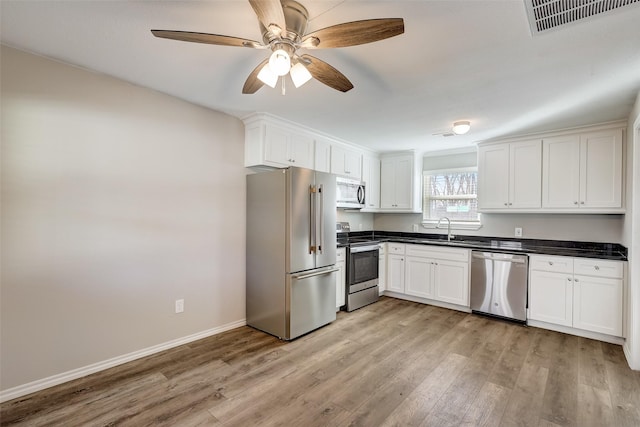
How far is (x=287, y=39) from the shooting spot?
162 centimetres

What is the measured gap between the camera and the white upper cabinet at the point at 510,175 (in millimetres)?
3824

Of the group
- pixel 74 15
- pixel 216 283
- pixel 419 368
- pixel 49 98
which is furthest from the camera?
pixel 216 283

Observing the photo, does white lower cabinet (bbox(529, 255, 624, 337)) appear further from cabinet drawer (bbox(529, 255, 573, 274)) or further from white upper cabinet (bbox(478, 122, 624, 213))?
white upper cabinet (bbox(478, 122, 624, 213))

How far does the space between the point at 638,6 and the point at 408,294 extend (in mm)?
3817

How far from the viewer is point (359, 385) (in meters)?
2.32

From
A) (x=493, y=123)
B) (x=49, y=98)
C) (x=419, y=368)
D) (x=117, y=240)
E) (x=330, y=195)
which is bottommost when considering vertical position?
(x=419, y=368)

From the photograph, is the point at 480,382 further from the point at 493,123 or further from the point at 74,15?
the point at 74,15

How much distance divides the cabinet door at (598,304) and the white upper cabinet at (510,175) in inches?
42.1

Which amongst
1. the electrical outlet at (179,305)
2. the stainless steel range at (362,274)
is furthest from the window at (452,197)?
the electrical outlet at (179,305)

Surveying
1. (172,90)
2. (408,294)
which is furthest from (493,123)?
(172,90)

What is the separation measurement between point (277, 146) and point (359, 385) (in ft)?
8.32

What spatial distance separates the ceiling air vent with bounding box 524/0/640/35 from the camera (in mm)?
1511

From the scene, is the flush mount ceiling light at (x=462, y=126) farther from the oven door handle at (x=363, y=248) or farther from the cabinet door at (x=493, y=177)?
the oven door handle at (x=363, y=248)

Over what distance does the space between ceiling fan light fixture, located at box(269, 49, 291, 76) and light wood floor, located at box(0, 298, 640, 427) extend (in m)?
2.12
